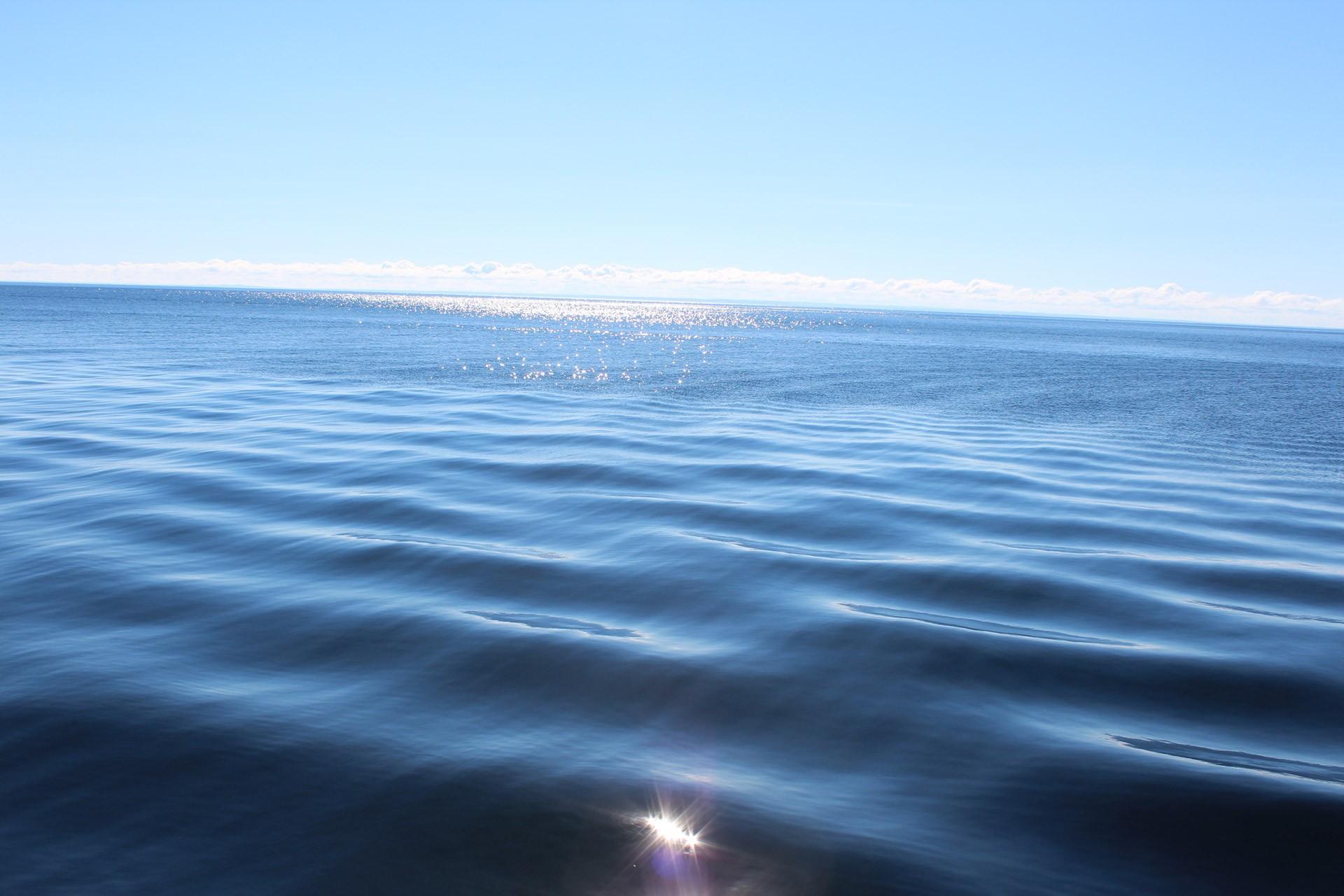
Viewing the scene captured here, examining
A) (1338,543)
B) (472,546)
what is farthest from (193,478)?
(1338,543)

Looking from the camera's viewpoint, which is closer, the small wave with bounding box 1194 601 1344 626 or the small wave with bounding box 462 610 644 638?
the small wave with bounding box 462 610 644 638

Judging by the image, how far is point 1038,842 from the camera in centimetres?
570

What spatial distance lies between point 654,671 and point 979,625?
413 centimetres

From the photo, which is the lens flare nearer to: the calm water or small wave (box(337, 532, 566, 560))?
the calm water

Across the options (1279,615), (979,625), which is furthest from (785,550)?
(1279,615)

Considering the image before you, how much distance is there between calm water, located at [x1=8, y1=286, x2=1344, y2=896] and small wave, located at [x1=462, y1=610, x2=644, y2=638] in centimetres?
6

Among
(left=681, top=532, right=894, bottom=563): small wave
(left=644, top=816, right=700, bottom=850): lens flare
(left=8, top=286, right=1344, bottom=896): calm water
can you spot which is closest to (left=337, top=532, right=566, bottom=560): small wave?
(left=8, top=286, right=1344, bottom=896): calm water

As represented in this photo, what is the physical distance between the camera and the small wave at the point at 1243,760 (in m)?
6.54

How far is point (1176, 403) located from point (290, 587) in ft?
129

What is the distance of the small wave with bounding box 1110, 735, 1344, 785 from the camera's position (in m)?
6.54

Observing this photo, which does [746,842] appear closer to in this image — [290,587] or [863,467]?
[290,587]

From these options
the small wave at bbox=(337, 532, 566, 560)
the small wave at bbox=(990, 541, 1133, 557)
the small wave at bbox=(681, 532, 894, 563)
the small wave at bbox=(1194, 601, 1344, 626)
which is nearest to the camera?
the small wave at bbox=(1194, 601, 1344, 626)

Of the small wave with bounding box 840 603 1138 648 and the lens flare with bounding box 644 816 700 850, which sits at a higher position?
the lens flare with bounding box 644 816 700 850

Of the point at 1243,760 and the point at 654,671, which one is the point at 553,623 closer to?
the point at 654,671
